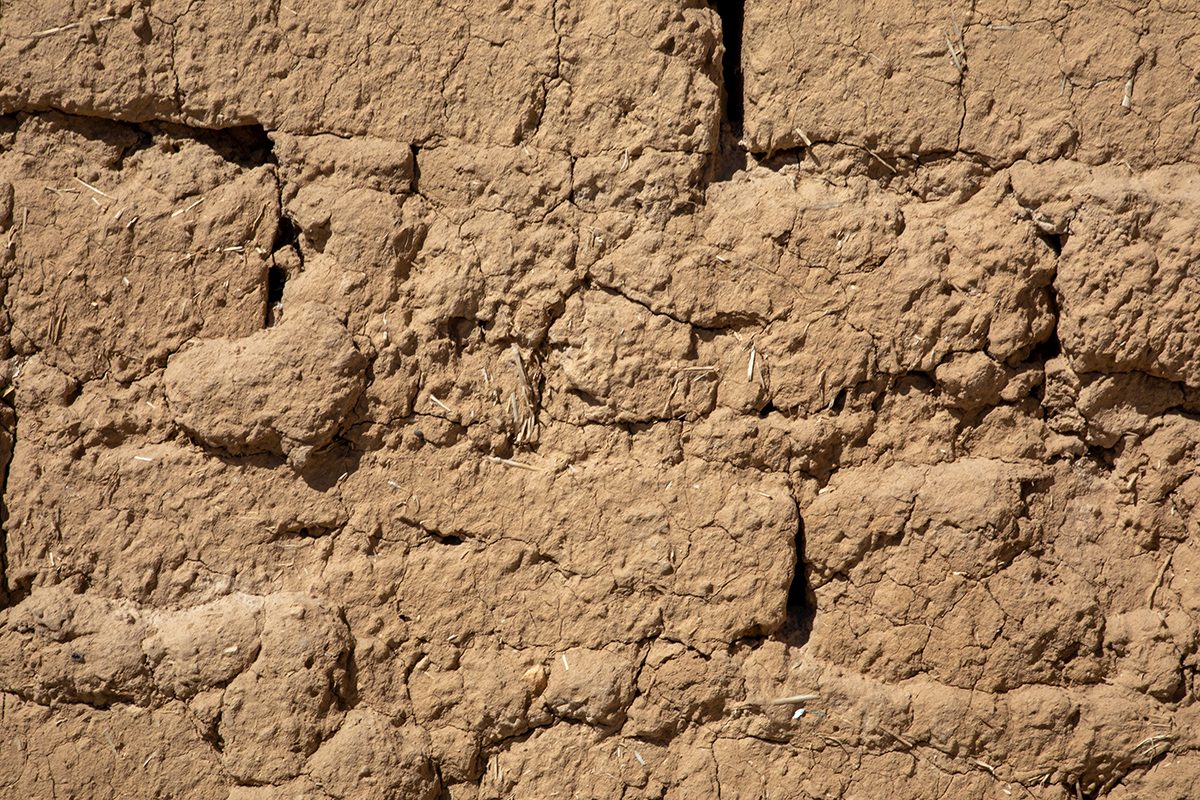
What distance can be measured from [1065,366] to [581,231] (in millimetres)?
1194

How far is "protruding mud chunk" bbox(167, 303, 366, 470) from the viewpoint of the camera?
6.00 feet

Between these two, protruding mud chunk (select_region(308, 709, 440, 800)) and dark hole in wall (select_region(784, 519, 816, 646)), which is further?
dark hole in wall (select_region(784, 519, 816, 646))

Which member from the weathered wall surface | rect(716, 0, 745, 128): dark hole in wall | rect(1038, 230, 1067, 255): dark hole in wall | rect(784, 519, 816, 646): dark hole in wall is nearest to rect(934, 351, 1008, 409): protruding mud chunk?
the weathered wall surface

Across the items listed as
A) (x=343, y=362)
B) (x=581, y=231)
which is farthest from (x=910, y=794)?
(x=343, y=362)

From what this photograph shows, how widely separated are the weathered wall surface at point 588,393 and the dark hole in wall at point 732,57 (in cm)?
1

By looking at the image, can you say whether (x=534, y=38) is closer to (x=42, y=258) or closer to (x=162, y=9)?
(x=162, y=9)

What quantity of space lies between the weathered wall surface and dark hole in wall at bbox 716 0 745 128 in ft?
0.05

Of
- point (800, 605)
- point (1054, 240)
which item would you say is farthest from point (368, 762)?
point (1054, 240)

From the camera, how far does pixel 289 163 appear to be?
1.86 metres

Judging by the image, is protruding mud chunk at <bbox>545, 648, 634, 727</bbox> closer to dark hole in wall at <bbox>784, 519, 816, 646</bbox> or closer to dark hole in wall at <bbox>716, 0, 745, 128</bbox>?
dark hole in wall at <bbox>784, 519, 816, 646</bbox>

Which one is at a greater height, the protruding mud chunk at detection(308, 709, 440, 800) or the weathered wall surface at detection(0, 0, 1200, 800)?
the weathered wall surface at detection(0, 0, 1200, 800)

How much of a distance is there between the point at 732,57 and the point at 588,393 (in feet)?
2.89

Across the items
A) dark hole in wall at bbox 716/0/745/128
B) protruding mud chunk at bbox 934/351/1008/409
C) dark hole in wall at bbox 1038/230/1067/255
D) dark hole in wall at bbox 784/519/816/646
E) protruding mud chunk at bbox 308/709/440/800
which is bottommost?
protruding mud chunk at bbox 308/709/440/800

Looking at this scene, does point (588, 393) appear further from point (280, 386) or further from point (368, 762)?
point (368, 762)
